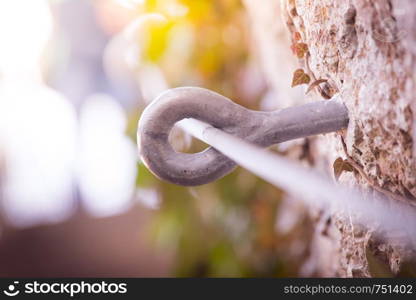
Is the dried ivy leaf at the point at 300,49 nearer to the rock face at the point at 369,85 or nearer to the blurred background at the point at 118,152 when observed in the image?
the rock face at the point at 369,85

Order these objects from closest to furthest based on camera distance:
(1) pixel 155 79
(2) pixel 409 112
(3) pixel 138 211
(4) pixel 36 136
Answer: (2) pixel 409 112 < (1) pixel 155 79 < (4) pixel 36 136 < (3) pixel 138 211

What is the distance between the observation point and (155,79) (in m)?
1.26

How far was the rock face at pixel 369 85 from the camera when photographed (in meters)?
0.32

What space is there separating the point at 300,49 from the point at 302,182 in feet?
0.71

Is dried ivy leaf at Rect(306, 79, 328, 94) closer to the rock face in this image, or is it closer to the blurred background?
the rock face

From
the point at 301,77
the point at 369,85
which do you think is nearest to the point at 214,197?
the point at 301,77

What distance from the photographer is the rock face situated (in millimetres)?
317

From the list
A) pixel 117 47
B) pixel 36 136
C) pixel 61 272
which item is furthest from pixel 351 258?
pixel 36 136

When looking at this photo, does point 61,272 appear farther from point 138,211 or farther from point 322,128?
point 322,128

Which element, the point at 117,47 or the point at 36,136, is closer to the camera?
the point at 117,47

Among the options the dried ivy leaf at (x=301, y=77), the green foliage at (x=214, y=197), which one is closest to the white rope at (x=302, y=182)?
the dried ivy leaf at (x=301, y=77)

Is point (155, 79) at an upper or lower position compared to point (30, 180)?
lower

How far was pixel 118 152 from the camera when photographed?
7.71 ft

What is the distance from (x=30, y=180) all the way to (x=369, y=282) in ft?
9.20
